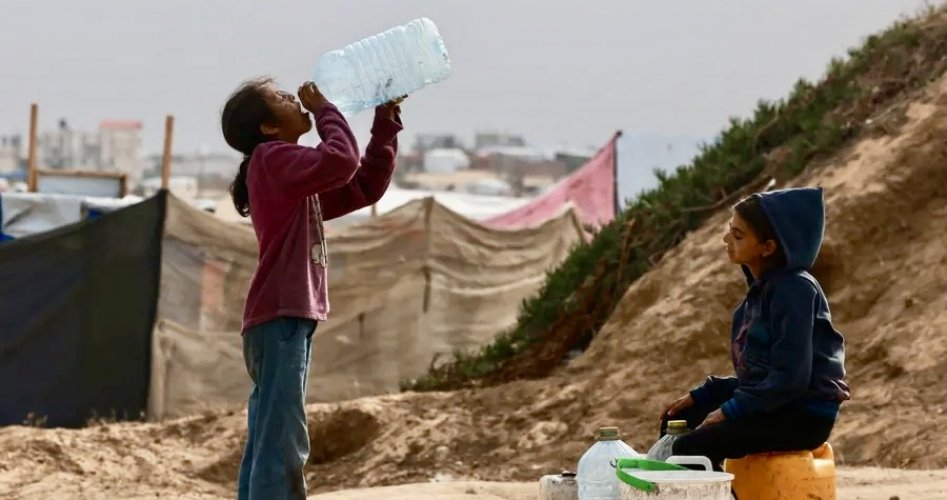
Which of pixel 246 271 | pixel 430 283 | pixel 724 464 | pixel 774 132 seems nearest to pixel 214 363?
pixel 246 271

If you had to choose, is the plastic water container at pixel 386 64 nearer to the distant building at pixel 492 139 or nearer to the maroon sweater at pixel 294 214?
the maroon sweater at pixel 294 214

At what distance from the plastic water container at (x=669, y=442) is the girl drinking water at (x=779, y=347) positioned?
6cm

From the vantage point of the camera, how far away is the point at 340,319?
14180 mm

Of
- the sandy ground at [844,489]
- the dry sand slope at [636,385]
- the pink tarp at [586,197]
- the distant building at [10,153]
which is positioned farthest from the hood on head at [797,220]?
the distant building at [10,153]

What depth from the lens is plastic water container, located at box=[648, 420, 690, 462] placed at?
507 cm

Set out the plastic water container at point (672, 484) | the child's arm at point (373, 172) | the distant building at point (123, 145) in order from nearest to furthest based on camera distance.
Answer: the plastic water container at point (672, 484) < the child's arm at point (373, 172) < the distant building at point (123, 145)

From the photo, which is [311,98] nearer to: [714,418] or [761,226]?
[761,226]

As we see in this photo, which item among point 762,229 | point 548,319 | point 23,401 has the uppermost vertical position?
point 762,229

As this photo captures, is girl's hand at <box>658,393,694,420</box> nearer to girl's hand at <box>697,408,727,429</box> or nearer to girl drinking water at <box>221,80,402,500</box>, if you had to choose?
girl's hand at <box>697,408,727,429</box>

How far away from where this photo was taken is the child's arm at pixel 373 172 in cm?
561

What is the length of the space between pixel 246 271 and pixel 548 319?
10.2 feet

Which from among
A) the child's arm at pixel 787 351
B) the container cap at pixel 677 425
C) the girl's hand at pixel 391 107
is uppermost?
the girl's hand at pixel 391 107

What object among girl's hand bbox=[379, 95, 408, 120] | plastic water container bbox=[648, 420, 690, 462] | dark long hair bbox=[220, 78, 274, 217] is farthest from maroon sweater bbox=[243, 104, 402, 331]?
plastic water container bbox=[648, 420, 690, 462]

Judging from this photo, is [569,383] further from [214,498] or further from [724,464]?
[724,464]
